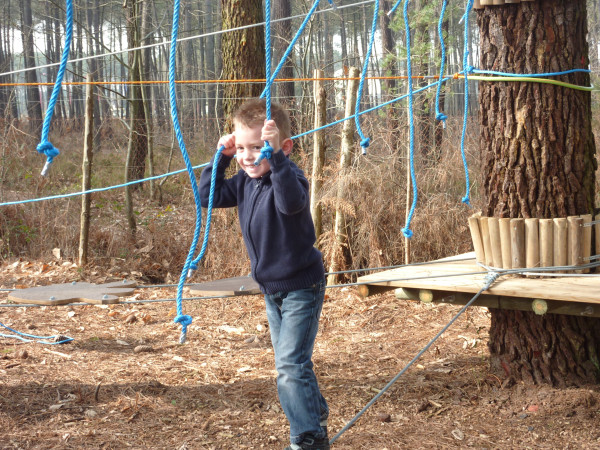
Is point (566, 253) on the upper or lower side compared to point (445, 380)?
upper

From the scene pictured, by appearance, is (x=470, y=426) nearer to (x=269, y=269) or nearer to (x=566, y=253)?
(x=566, y=253)

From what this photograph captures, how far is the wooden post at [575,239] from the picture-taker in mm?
2885

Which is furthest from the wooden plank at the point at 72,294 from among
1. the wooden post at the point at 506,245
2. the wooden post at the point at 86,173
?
the wooden post at the point at 86,173

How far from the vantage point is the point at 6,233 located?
692 cm

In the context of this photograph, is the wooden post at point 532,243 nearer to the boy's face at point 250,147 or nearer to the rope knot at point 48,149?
the boy's face at point 250,147

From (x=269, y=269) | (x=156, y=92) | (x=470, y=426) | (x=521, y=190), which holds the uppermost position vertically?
(x=156, y=92)

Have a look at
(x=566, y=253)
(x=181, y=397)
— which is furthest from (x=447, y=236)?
(x=181, y=397)

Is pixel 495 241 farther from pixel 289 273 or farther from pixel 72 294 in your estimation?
pixel 72 294

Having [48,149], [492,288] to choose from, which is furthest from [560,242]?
[48,149]

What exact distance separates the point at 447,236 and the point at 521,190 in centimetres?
245

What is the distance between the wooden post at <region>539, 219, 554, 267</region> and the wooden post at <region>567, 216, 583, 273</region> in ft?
0.26

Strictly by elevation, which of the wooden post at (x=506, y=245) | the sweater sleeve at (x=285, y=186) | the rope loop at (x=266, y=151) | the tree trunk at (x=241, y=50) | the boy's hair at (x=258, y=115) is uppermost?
the tree trunk at (x=241, y=50)

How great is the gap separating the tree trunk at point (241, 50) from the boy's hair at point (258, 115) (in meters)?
4.23

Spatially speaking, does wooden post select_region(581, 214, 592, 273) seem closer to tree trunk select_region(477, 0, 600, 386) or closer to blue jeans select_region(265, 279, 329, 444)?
tree trunk select_region(477, 0, 600, 386)
